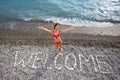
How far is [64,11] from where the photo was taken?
51.3ft

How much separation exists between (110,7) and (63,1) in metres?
3.66

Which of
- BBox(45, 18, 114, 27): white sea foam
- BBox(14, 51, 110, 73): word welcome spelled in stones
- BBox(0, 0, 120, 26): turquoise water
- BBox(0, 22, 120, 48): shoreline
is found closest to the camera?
BBox(14, 51, 110, 73): word welcome spelled in stones

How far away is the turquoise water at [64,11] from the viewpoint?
14.5m

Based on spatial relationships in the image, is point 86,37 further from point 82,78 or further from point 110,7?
point 110,7

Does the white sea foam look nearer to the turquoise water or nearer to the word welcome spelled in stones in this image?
the turquoise water

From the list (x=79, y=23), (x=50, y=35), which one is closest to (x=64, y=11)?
(x=79, y=23)

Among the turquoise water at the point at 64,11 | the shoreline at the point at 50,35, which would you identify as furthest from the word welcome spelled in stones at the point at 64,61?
the turquoise water at the point at 64,11

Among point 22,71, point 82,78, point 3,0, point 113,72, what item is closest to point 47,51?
point 22,71

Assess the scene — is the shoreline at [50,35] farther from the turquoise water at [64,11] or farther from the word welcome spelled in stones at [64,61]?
the turquoise water at [64,11]

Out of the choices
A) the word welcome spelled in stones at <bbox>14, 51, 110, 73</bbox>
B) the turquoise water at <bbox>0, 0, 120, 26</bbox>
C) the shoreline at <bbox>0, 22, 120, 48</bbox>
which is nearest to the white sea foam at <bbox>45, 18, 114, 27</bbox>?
the turquoise water at <bbox>0, 0, 120, 26</bbox>

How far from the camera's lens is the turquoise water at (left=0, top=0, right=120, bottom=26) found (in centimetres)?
1448

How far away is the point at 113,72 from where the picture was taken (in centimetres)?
893

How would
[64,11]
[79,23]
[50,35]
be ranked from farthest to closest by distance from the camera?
[64,11], [79,23], [50,35]

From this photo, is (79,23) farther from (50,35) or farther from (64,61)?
(64,61)
